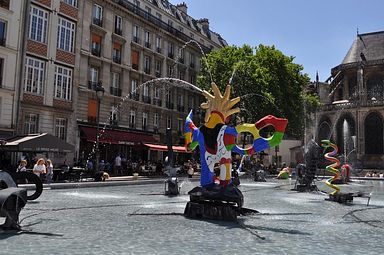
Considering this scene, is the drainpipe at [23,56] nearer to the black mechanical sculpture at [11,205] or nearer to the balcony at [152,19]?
the balcony at [152,19]

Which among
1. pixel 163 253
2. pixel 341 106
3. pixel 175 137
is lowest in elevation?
pixel 163 253

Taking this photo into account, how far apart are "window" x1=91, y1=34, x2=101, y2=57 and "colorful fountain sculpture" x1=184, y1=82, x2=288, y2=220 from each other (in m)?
23.5

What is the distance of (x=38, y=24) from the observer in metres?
28.0

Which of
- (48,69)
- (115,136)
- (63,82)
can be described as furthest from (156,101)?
(48,69)

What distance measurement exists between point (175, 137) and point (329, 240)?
117ft

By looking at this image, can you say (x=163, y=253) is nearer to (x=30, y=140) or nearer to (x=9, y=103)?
(x=30, y=140)

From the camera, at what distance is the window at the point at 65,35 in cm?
2966

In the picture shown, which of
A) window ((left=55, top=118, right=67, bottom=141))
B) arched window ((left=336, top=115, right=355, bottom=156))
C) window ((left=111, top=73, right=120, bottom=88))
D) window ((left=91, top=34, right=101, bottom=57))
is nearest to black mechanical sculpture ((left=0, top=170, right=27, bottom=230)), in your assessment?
window ((left=55, top=118, right=67, bottom=141))

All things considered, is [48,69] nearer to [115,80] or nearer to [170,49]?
[115,80]

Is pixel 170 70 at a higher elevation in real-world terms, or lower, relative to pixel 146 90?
higher

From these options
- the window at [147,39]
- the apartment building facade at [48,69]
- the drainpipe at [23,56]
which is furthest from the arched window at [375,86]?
the drainpipe at [23,56]

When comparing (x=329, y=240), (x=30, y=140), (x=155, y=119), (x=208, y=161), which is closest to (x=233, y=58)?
(x=155, y=119)

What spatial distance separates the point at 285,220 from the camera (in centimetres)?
978

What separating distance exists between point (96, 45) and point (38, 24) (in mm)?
5974
